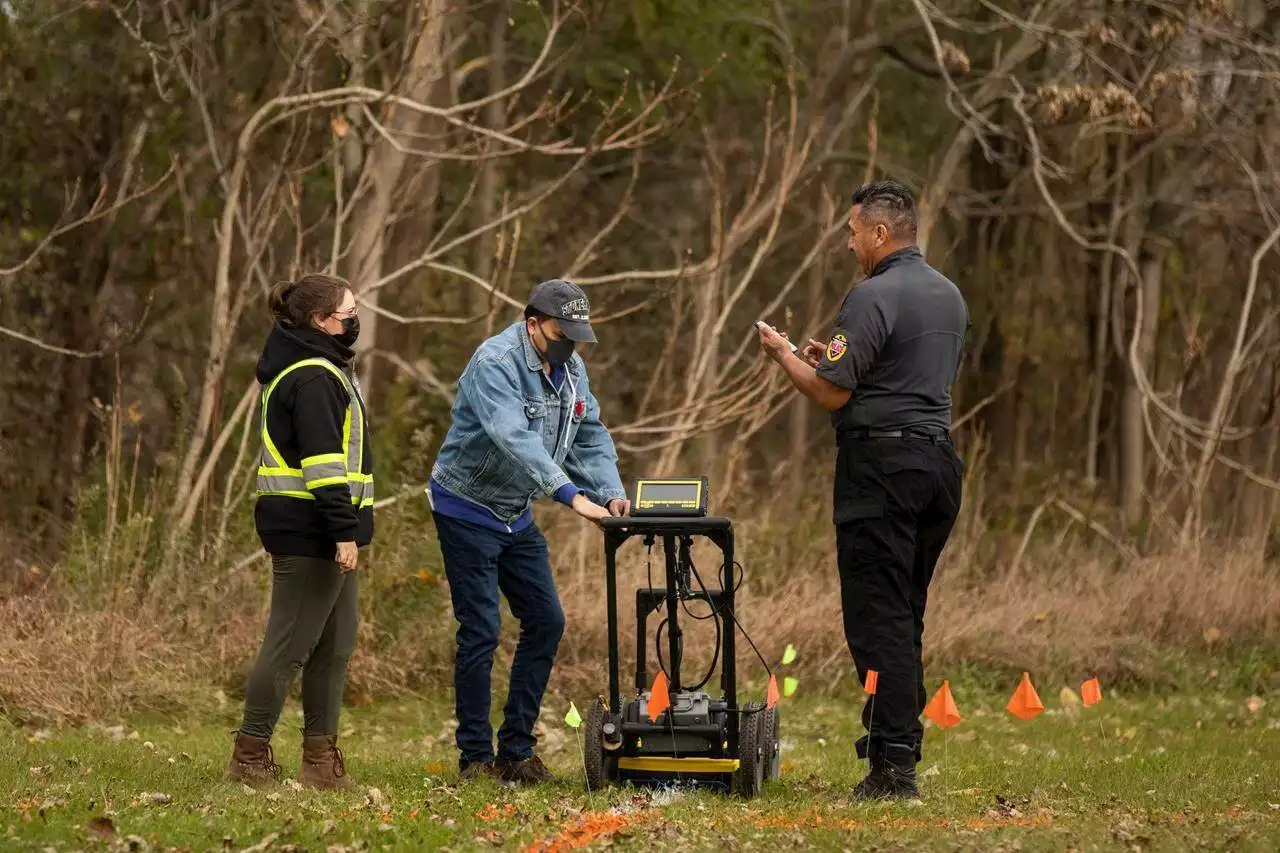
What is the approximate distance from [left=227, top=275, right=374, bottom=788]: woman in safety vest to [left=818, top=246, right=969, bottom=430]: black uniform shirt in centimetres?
182

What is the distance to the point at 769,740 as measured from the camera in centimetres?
751

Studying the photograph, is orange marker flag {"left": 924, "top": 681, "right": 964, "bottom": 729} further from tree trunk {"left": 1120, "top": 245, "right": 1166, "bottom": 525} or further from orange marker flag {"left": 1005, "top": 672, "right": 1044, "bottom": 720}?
tree trunk {"left": 1120, "top": 245, "right": 1166, "bottom": 525}

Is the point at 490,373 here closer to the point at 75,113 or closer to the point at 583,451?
the point at 583,451

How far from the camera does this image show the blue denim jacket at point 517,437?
7.35 m

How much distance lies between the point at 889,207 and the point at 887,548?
131 cm

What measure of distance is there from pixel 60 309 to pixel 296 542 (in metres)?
9.24

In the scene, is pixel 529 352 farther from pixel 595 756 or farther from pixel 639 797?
pixel 639 797

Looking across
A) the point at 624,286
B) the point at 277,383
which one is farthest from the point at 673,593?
the point at 624,286

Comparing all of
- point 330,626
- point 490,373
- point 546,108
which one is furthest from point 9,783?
point 546,108

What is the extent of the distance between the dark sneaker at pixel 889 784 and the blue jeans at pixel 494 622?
142 cm

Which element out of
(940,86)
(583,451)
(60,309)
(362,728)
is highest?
(940,86)

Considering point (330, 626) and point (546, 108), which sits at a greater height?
point (546, 108)

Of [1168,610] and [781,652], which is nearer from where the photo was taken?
[781,652]

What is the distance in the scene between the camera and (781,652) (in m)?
11.8
